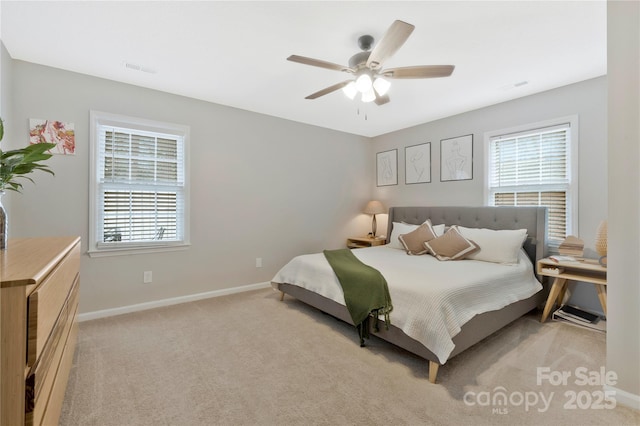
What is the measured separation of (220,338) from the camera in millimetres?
2529

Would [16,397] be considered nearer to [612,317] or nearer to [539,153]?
[612,317]

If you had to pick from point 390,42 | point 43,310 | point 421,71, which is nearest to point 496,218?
point 421,71

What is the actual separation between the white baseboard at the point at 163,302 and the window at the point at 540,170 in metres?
3.47

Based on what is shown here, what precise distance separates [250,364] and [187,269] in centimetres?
179

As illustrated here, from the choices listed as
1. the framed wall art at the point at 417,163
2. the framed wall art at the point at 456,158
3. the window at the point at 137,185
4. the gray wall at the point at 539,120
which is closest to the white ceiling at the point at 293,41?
the gray wall at the point at 539,120

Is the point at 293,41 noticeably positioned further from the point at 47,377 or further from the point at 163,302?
the point at 163,302

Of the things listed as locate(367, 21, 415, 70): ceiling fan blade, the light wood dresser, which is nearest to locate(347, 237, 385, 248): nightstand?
locate(367, 21, 415, 70): ceiling fan blade

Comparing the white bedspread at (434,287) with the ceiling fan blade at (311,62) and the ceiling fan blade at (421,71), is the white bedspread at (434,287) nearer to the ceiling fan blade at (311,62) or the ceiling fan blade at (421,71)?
the ceiling fan blade at (421,71)

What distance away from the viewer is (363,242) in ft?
15.9

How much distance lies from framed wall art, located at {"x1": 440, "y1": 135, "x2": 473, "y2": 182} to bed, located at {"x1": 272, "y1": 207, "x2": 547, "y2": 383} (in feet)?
1.64

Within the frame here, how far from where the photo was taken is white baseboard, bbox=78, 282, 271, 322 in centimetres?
291

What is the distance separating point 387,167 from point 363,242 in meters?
1.41

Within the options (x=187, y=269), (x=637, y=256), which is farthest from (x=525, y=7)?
(x=187, y=269)

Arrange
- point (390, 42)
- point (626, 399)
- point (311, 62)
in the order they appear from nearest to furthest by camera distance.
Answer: point (626, 399) → point (390, 42) → point (311, 62)
